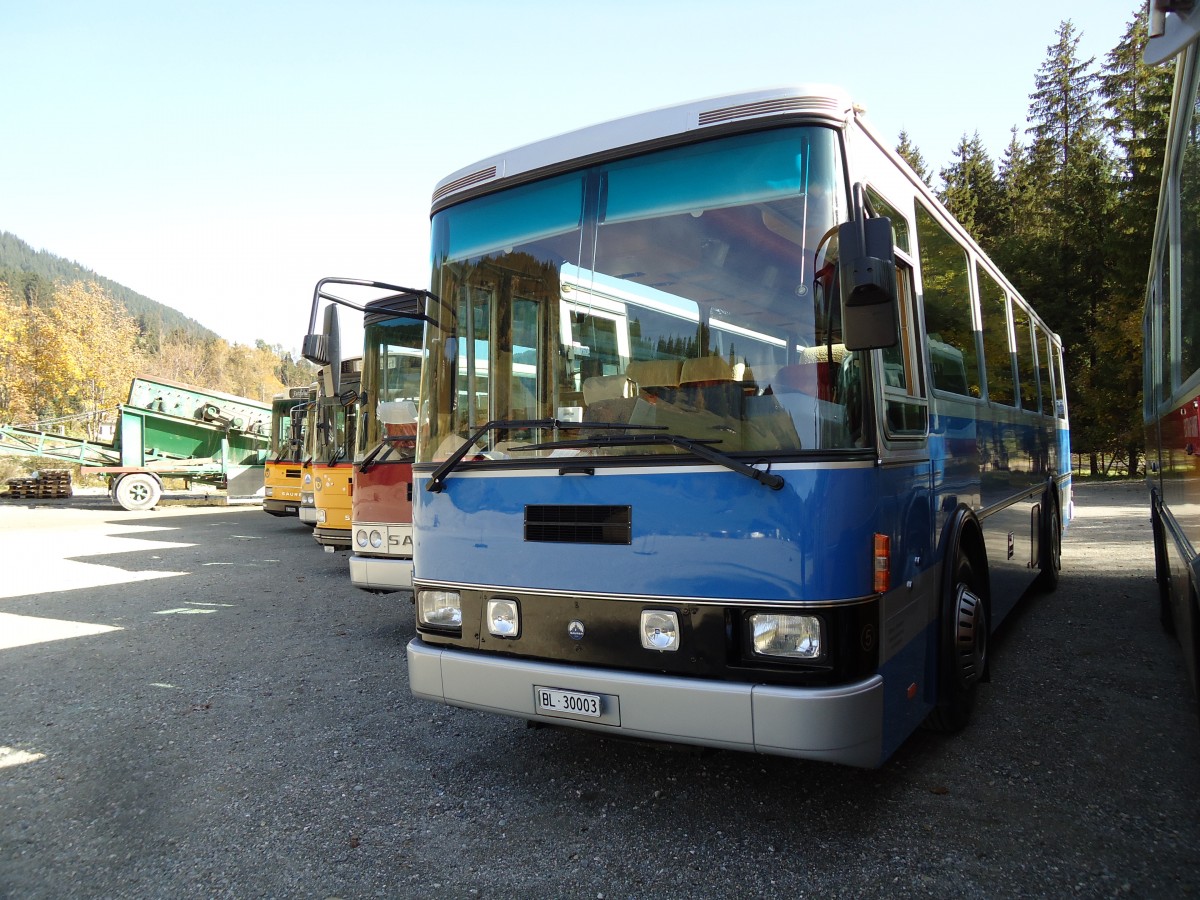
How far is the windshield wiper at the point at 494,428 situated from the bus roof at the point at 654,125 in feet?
3.79

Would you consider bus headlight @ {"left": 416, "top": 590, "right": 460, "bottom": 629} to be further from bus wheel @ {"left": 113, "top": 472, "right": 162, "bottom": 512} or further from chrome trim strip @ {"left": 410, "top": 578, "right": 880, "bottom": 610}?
bus wheel @ {"left": 113, "top": 472, "right": 162, "bottom": 512}

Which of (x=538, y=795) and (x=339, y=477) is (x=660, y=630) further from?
(x=339, y=477)

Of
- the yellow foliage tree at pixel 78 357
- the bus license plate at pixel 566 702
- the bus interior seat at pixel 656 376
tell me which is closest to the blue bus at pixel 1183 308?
the bus interior seat at pixel 656 376

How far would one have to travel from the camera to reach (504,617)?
12.1ft

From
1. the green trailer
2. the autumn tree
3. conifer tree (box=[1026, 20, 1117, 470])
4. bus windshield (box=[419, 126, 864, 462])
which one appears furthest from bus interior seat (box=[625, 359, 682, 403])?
conifer tree (box=[1026, 20, 1117, 470])

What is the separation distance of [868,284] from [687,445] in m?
0.86

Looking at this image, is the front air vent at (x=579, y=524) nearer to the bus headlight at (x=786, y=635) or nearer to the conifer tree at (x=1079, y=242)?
the bus headlight at (x=786, y=635)

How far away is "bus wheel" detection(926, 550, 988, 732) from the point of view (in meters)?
4.03

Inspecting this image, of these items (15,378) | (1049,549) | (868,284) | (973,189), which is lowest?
(1049,549)

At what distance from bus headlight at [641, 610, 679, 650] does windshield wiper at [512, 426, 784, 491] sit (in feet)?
2.06

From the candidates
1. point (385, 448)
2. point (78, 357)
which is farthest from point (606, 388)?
point (78, 357)

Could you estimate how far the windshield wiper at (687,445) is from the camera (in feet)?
10.0

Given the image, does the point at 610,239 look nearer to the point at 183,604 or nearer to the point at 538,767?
the point at 538,767

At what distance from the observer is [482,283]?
4.00 m
